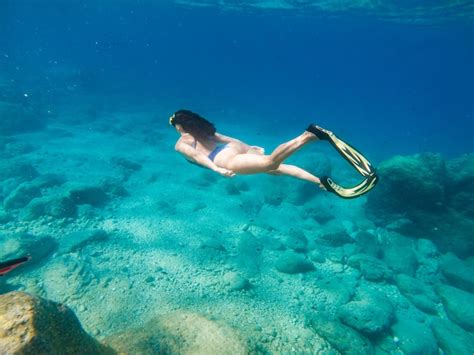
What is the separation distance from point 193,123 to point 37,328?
4.19 m

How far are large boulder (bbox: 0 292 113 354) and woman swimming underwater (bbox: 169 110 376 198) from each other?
298 cm

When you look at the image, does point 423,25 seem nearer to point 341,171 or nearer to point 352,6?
point 352,6

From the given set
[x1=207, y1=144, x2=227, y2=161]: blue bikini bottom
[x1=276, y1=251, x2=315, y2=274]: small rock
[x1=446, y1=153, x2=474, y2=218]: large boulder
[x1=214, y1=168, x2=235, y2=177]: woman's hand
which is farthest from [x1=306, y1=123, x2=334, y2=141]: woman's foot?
[x1=446, y1=153, x2=474, y2=218]: large boulder

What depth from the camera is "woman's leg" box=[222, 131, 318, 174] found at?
14.6 ft

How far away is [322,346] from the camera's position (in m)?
6.19

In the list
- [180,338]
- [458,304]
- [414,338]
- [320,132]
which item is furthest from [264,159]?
[458,304]

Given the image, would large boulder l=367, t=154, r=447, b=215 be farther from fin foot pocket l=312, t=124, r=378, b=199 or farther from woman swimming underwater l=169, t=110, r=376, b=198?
fin foot pocket l=312, t=124, r=378, b=199

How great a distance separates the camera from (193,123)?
594 cm

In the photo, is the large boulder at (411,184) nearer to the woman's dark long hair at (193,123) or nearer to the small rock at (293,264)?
the small rock at (293,264)

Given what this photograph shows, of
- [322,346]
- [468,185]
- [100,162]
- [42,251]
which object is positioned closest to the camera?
[322,346]

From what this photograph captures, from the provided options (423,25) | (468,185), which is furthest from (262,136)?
(423,25)

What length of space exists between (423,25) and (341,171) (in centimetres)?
3146

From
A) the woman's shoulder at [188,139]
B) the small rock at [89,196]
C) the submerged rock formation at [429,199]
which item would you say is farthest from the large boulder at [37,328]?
the submerged rock formation at [429,199]

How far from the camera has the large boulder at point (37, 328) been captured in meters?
2.59
